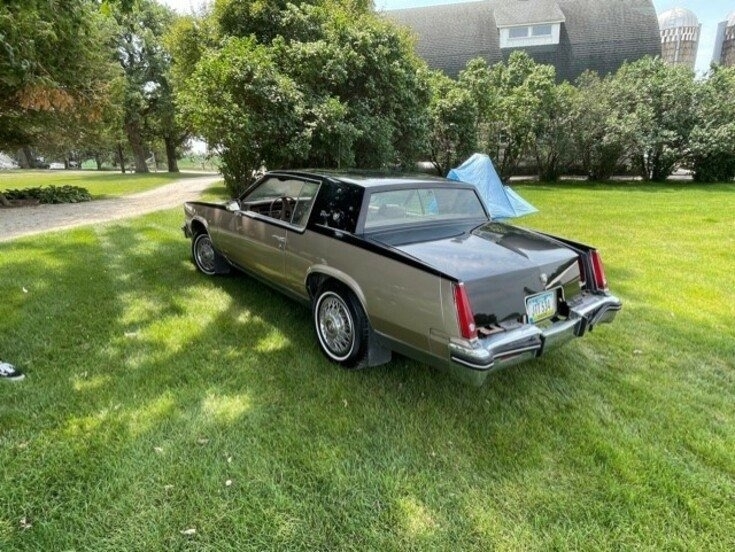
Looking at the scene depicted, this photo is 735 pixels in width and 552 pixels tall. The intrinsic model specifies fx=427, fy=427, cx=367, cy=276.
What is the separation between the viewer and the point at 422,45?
30.9m

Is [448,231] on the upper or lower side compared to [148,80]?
lower

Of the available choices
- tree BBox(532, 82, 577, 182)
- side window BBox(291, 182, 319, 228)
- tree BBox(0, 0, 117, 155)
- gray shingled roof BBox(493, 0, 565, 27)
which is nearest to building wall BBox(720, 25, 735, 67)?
gray shingled roof BBox(493, 0, 565, 27)

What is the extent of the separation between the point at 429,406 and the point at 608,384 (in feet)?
4.72

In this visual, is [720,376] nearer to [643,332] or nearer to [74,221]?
[643,332]

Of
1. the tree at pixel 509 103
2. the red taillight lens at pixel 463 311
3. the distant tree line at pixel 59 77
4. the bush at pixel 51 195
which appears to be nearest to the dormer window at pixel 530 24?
the tree at pixel 509 103

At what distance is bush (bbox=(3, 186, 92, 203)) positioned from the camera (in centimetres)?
1285

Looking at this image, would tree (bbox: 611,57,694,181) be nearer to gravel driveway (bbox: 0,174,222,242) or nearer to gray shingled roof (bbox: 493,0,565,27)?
gray shingled roof (bbox: 493,0,565,27)

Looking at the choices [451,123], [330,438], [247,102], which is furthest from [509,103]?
[330,438]

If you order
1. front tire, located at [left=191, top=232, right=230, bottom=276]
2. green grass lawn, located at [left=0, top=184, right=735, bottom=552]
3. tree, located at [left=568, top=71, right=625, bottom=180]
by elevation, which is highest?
tree, located at [left=568, top=71, right=625, bottom=180]

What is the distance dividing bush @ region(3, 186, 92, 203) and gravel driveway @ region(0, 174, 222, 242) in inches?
23.1

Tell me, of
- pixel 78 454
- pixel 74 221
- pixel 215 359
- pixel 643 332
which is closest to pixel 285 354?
pixel 215 359

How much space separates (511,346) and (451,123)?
16.1 meters

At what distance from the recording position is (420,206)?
364 cm

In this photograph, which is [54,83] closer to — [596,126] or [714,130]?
[596,126]
